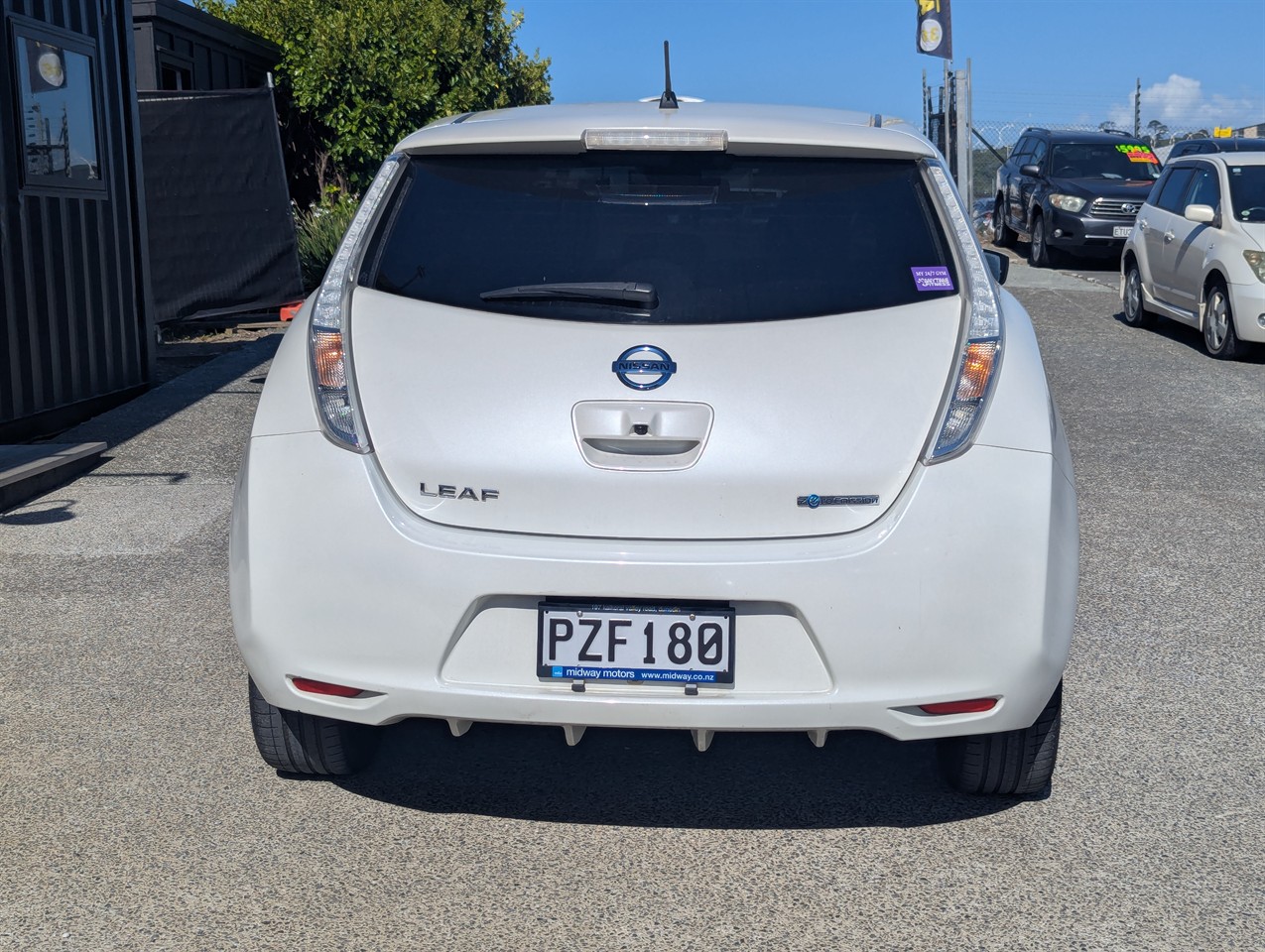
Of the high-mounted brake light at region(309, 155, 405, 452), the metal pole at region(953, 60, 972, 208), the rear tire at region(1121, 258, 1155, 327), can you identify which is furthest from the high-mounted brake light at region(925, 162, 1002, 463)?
the metal pole at region(953, 60, 972, 208)

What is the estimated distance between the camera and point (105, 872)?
126 inches

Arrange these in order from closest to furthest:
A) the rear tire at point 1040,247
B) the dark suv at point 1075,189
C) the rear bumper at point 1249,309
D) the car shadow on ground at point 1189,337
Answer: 1. the rear bumper at point 1249,309
2. the car shadow on ground at point 1189,337
3. the dark suv at point 1075,189
4. the rear tire at point 1040,247

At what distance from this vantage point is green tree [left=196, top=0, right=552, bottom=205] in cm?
2002

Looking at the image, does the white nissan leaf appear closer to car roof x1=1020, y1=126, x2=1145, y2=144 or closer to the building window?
the building window

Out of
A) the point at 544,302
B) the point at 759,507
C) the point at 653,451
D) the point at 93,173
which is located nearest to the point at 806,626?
the point at 759,507

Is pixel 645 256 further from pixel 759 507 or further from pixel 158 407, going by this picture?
pixel 158 407

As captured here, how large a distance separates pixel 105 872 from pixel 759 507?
A: 1638mm

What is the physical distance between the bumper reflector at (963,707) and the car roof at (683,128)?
50.9 inches

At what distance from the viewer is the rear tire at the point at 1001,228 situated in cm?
2166

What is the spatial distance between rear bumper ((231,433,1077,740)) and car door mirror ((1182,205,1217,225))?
30.8 ft

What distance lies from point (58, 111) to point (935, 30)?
14.1 metres

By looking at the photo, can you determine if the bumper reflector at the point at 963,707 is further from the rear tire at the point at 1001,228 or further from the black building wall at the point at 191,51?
the rear tire at the point at 1001,228

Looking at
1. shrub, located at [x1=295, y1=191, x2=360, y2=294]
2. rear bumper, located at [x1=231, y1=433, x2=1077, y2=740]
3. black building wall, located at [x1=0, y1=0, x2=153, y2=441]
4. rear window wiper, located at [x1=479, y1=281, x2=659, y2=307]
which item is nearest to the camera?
rear bumper, located at [x1=231, y1=433, x2=1077, y2=740]

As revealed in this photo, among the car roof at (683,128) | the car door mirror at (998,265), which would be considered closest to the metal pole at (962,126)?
the car door mirror at (998,265)
